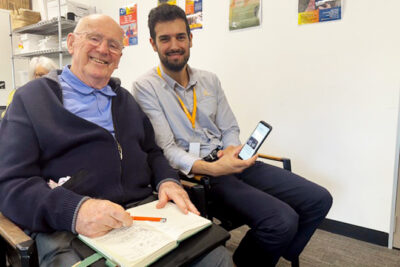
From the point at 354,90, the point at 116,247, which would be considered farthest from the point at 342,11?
the point at 116,247

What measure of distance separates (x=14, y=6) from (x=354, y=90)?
4.59 metres

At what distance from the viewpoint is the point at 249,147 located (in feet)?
4.04

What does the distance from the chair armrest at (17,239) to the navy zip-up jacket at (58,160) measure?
0.03 m

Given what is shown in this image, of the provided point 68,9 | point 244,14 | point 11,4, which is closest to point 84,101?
point 244,14

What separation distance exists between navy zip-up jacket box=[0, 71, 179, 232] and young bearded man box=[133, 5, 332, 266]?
0.71 ft

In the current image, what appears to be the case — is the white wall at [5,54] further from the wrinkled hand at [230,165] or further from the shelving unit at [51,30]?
the wrinkled hand at [230,165]

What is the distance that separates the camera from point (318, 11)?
1773 mm

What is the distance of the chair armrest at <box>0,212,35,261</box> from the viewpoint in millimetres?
660

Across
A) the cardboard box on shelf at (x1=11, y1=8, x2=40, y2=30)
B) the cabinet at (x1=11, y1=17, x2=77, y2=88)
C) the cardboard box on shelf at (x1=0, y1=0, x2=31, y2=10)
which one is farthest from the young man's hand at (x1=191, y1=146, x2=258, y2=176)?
the cardboard box on shelf at (x1=0, y1=0, x2=31, y2=10)

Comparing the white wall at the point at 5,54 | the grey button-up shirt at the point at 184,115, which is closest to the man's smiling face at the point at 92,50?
the grey button-up shirt at the point at 184,115

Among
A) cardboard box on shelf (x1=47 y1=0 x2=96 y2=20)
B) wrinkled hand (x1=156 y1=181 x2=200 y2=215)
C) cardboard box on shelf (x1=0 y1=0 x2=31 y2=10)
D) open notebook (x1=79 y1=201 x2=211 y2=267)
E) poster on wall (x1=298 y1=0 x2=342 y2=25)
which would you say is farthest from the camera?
cardboard box on shelf (x1=0 y1=0 x2=31 y2=10)

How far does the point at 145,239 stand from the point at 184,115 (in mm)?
798

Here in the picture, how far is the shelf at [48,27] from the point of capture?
294cm

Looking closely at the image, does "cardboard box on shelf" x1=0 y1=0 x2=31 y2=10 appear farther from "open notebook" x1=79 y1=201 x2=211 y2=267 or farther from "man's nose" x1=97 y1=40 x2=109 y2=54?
"open notebook" x1=79 y1=201 x2=211 y2=267
